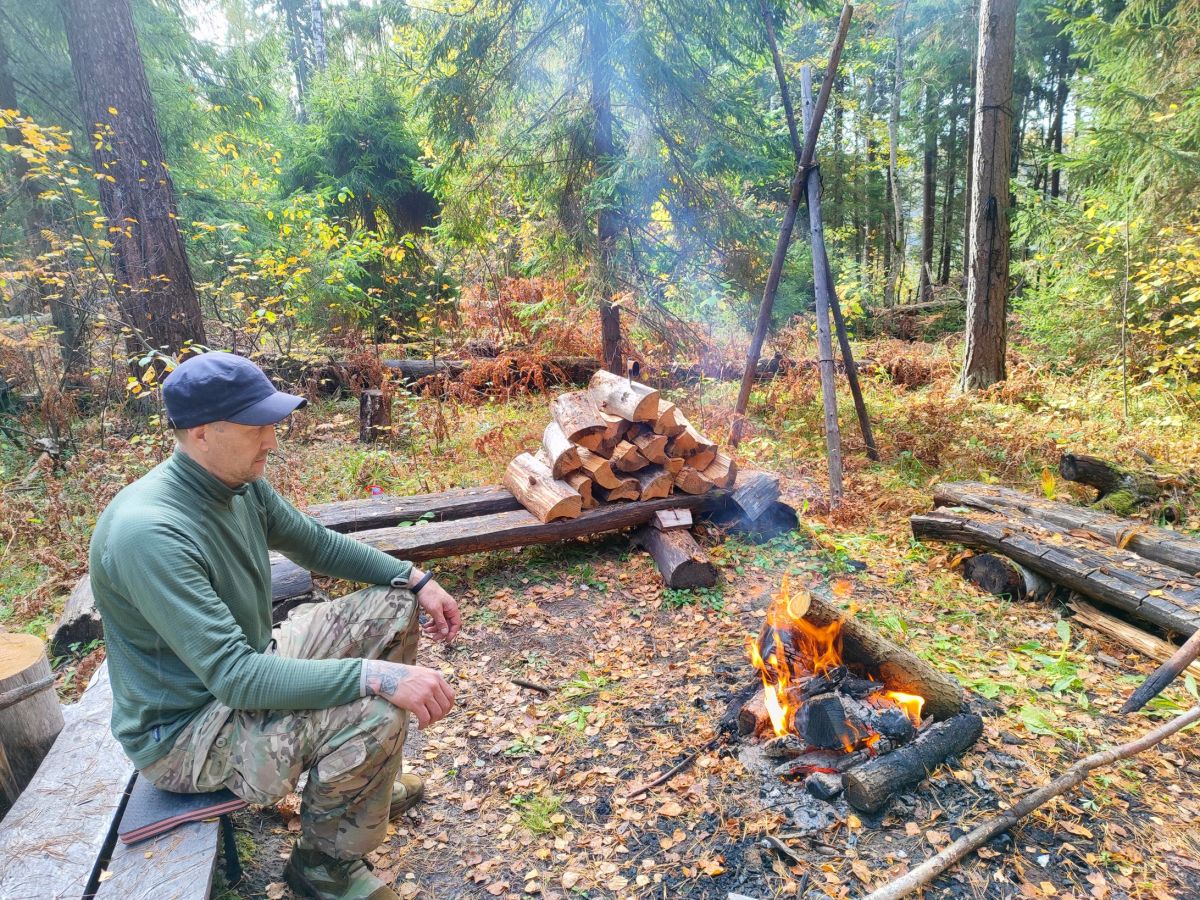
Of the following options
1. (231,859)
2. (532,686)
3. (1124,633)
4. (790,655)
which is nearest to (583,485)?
(532,686)

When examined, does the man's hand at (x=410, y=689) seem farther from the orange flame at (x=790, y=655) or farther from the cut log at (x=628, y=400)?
the cut log at (x=628, y=400)

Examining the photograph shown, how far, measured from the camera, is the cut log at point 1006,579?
4.56 meters

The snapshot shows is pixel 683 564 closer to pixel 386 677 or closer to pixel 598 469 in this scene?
pixel 598 469

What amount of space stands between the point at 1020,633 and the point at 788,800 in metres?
2.35

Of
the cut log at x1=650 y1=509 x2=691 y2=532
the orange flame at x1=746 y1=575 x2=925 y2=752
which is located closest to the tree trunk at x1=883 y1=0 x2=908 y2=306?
the cut log at x1=650 y1=509 x2=691 y2=532

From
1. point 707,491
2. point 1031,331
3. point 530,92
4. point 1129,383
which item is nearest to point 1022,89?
point 1031,331

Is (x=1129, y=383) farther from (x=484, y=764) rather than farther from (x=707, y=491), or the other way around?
(x=484, y=764)

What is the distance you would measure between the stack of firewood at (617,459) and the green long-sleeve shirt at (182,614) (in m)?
3.08

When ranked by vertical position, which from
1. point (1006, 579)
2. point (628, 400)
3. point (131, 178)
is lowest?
point (1006, 579)

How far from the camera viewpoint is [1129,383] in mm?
8445

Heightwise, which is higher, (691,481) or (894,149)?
(894,149)

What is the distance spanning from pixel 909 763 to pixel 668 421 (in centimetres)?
332

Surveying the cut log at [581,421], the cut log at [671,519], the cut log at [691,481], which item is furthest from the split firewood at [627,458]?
the cut log at [671,519]

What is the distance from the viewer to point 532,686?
3990 millimetres
